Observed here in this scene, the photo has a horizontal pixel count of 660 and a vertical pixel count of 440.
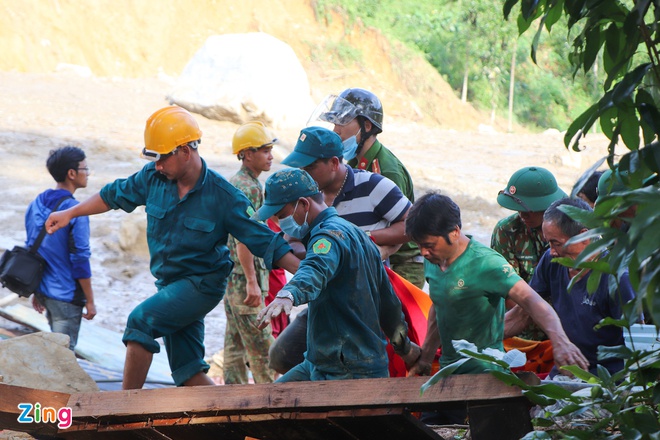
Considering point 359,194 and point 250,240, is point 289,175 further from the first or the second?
point 359,194

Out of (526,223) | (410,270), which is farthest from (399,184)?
(526,223)

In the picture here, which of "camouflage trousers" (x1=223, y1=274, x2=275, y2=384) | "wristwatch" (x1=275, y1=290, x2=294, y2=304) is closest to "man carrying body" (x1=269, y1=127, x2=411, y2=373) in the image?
"camouflage trousers" (x1=223, y1=274, x2=275, y2=384)

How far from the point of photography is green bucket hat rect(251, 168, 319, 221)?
162 inches

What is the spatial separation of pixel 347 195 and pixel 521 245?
39.3 inches

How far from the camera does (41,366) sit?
207 inches

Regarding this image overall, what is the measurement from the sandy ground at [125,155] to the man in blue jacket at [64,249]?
5.78 ft

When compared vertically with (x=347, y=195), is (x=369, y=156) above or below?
above

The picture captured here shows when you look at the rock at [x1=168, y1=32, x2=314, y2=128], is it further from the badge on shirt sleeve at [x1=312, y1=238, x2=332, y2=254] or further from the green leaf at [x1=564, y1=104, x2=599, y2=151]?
the green leaf at [x1=564, y1=104, x2=599, y2=151]

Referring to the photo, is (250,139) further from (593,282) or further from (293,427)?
(593,282)

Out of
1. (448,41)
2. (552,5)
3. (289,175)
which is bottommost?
(289,175)

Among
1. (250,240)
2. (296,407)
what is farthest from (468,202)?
(296,407)

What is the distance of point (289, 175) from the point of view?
4156 millimetres

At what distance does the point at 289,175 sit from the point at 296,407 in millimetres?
1059

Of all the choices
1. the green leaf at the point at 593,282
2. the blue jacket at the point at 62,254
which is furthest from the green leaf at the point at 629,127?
the blue jacket at the point at 62,254
